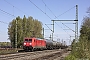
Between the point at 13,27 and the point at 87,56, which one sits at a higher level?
the point at 13,27

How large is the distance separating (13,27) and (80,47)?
65460 millimetres

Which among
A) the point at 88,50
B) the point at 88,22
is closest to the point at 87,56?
the point at 88,50

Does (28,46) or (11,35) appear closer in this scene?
(28,46)

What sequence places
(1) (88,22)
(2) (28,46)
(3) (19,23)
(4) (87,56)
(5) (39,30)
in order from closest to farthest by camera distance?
1. (4) (87,56)
2. (2) (28,46)
3. (1) (88,22)
4. (3) (19,23)
5. (5) (39,30)

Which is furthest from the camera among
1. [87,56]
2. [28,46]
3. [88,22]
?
[88,22]

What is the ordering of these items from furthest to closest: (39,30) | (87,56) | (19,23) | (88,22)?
1. (39,30)
2. (19,23)
3. (88,22)
4. (87,56)

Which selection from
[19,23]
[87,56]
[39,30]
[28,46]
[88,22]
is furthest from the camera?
[39,30]

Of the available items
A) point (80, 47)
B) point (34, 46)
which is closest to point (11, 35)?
point (34, 46)

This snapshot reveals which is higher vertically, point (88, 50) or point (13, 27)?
point (13, 27)

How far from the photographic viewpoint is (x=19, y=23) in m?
84.6

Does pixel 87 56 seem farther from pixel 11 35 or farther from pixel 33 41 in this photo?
pixel 11 35

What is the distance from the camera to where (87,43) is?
70.9 feet

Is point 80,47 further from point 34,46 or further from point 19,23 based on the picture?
point 19,23

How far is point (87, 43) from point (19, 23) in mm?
64347
